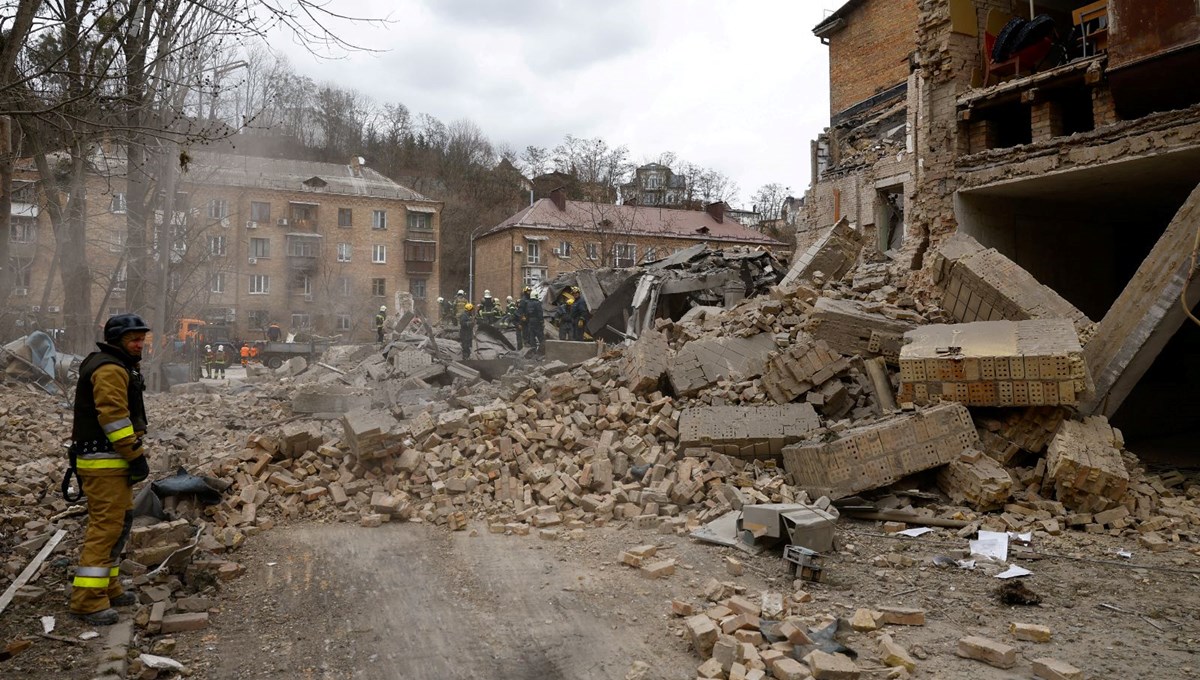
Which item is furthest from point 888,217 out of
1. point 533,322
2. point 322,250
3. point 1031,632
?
point 322,250

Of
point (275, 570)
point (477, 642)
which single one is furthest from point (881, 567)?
point (275, 570)

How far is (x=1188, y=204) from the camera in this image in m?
8.46

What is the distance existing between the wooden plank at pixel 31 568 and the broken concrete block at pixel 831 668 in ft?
16.0

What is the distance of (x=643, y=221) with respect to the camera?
4309 centimetres

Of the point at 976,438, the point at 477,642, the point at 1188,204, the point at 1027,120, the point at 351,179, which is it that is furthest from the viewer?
the point at 351,179

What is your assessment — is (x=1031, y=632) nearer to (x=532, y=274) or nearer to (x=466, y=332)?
(x=466, y=332)

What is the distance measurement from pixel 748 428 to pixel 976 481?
7.93 ft

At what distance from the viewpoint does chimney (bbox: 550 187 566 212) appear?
4403 cm

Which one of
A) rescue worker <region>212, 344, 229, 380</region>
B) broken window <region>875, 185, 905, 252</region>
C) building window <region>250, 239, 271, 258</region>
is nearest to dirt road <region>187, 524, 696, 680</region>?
rescue worker <region>212, 344, 229, 380</region>

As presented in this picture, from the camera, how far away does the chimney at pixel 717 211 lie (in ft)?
152

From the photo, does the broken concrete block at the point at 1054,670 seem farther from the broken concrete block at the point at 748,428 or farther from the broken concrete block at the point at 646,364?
the broken concrete block at the point at 646,364

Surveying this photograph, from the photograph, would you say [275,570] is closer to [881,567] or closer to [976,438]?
[881,567]

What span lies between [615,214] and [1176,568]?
35690 millimetres

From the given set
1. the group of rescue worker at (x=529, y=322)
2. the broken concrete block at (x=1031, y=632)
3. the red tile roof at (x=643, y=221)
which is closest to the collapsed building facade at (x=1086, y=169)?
the broken concrete block at (x=1031, y=632)
